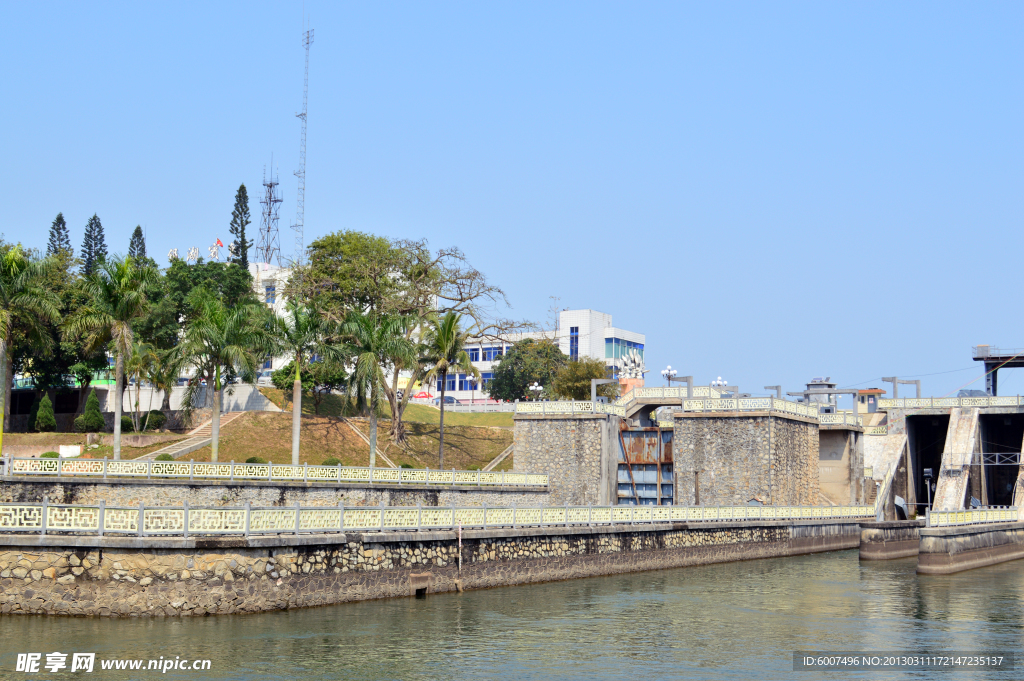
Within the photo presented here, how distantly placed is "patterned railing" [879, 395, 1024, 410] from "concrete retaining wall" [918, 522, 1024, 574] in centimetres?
1846

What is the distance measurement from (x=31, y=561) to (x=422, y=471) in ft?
81.1

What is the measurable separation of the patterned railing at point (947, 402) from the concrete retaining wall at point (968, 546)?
60.6 feet

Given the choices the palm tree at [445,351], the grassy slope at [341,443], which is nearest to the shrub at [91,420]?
the grassy slope at [341,443]

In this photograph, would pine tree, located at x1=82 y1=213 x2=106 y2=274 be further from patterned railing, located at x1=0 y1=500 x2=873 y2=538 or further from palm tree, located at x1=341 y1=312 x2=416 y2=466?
patterned railing, located at x1=0 y1=500 x2=873 y2=538

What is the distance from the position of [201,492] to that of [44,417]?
28.6 m

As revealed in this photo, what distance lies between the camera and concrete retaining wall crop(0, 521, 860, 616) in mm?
22828

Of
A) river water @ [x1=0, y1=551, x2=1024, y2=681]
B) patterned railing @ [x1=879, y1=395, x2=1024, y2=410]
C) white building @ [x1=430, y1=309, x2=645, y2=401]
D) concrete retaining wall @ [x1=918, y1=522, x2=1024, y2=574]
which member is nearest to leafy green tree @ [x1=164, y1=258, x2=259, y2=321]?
patterned railing @ [x1=879, y1=395, x2=1024, y2=410]

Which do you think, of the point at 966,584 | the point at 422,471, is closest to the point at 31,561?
the point at 422,471

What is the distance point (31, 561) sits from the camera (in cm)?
2288

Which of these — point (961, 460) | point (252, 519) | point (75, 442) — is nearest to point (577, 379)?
point (961, 460)

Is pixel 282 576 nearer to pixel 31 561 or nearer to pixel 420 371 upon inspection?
pixel 31 561

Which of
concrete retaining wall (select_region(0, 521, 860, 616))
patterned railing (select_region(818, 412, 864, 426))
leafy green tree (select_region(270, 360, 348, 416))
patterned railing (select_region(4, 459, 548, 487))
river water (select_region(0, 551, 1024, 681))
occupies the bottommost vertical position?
river water (select_region(0, 551, 1024, 681))

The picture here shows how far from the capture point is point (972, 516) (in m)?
45.3

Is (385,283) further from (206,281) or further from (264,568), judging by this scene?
(264,568)
